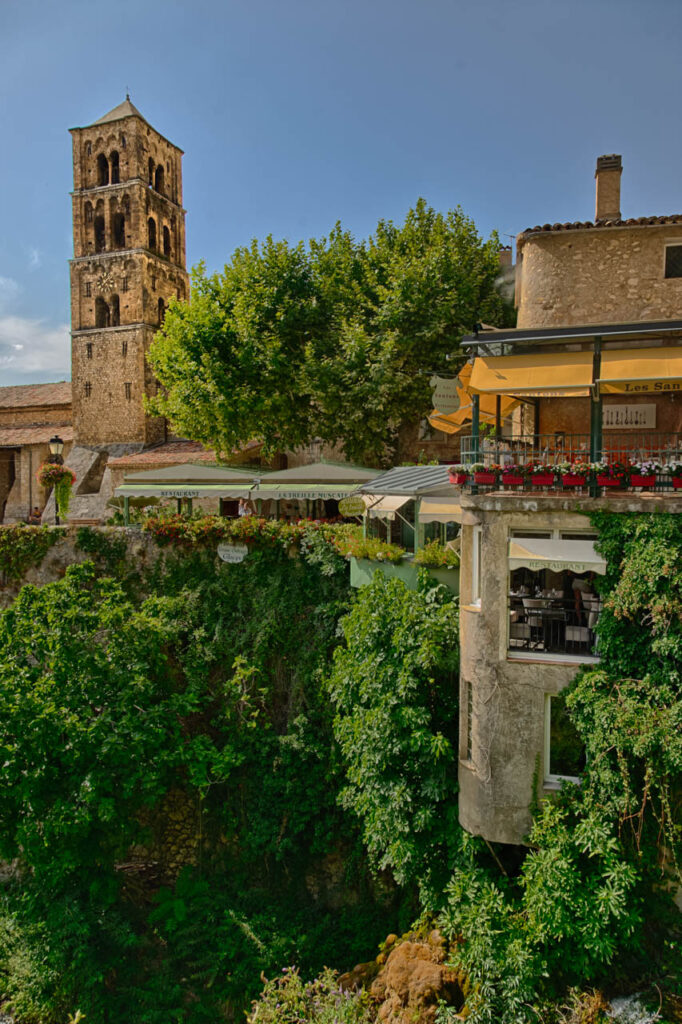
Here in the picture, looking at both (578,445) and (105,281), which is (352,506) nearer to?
(578,445)

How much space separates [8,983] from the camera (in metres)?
13.2

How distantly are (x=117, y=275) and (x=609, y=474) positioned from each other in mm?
31140

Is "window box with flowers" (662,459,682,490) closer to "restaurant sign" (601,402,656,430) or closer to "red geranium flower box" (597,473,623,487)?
"red geranium flower box" (597,473,623,487)

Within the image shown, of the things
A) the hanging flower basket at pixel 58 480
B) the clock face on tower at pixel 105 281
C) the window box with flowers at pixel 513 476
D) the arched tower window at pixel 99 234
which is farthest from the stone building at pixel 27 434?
the window box with flowers at pixel 513 476

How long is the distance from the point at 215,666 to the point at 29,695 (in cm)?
441

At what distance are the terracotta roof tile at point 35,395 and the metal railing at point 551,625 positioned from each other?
111ft

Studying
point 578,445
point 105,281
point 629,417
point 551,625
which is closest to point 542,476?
point 551,625

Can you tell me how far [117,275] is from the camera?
3453 cm

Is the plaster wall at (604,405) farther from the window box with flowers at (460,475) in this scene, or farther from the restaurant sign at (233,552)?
the restaurant sign at (233,552)

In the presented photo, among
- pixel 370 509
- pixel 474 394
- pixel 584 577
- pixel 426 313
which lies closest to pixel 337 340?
pixel 426 313

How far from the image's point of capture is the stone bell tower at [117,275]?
3394 centimetres

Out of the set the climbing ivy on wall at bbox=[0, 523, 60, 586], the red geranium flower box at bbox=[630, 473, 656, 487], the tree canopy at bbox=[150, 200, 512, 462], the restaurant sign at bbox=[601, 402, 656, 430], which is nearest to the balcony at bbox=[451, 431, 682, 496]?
the red geranium flower box at bbox=[630, 473, 656, 487]

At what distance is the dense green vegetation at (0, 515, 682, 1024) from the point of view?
9523 mm

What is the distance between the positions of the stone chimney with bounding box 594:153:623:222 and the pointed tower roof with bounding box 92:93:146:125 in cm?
2764
